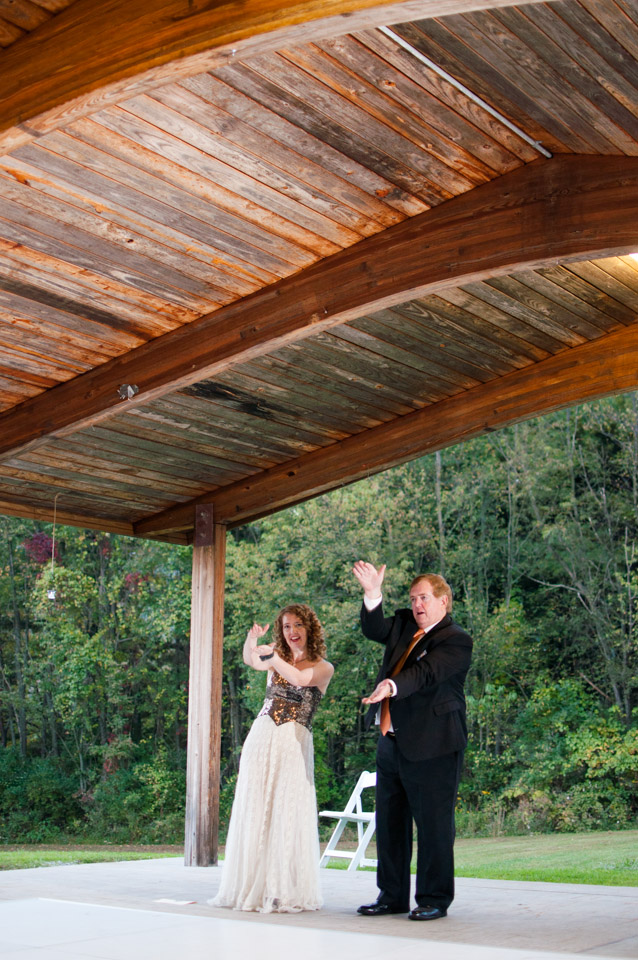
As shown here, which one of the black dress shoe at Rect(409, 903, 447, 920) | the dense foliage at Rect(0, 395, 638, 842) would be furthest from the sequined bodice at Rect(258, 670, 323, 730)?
the dense foliage at Rect(0, 395, 638, 842)

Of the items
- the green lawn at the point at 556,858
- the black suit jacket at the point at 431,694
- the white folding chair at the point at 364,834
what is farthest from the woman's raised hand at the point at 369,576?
the green lawn at the point at 556,858

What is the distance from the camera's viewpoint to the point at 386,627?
525 cm

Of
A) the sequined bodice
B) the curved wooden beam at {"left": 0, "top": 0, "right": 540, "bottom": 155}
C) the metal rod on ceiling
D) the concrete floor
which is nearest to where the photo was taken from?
the curved wooden beam at {"left": 0, "top": 0, "right": 540, "bottom": 155}

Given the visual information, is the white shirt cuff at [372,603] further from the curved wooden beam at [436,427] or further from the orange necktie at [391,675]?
the curved wooden beam at [436,427]

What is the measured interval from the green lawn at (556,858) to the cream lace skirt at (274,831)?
118 inches

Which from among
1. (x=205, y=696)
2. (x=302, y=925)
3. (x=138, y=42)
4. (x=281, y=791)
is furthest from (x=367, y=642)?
(x=138, y=42)

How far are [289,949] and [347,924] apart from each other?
2.46 feet

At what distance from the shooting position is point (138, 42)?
280 cm

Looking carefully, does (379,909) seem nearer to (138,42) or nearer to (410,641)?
(410,641)

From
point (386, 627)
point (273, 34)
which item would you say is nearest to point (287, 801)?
point (386, 627)

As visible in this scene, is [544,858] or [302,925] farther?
[544,858]

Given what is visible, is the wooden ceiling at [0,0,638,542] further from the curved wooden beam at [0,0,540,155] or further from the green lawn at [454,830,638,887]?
the green lawn at [454,830,638,887]

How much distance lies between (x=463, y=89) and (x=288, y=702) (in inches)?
129

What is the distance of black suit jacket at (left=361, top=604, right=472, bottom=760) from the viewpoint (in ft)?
16.2
